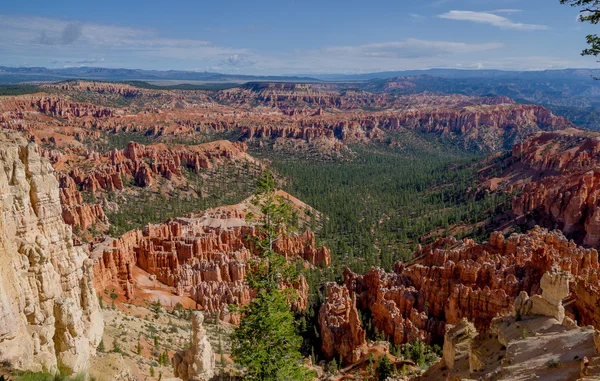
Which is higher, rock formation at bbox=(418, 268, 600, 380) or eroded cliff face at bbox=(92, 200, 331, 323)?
rock formation at bbox=(418, 268, 600, 380)

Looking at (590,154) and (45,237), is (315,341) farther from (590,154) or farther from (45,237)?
(590,154)

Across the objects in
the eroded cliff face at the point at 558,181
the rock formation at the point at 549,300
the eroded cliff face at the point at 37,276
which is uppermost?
the eroded cliff face at the point at 37,276

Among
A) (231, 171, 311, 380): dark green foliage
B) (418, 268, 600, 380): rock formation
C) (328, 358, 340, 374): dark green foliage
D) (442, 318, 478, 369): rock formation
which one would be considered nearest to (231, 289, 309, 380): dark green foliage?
(231, 171, 311, 380): dark green foliage

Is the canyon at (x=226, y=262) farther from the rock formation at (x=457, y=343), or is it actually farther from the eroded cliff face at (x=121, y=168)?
the eroded cliff face at (x=121, y=168)

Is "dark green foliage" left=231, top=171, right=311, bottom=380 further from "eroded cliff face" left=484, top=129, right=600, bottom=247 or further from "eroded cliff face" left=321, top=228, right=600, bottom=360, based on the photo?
"eroded cliff face" left=484, top=129, right=600, bottom=247

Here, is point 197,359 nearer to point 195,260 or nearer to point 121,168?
point 195,260

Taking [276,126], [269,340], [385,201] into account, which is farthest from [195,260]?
[276,126]

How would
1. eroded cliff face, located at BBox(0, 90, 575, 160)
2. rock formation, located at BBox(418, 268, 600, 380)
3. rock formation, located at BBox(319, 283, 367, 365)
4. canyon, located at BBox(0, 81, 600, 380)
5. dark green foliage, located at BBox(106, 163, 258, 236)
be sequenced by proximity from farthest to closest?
eroded cliff face, located at BBox(0, 90, 575, 160), dark green foliage, located at BBox(106, 163, 258, 236), rock formation, located at BBox(319, 283, 367, 365), canyon, located at BBox(0, 81, 600, 380), rock formation, located at BBox(418, 268, 600, 380)

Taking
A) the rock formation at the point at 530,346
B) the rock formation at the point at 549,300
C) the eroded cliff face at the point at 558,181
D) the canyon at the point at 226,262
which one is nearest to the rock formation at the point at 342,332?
the canyon at the point at 226,262
